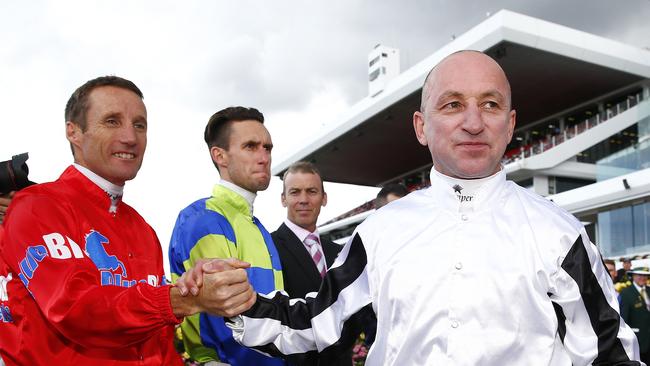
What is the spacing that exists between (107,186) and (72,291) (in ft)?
1.82

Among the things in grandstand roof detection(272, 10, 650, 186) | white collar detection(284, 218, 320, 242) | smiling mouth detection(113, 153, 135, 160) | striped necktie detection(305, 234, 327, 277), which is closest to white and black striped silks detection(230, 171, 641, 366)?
smiling mouth detection(113, 153, 135, 160)

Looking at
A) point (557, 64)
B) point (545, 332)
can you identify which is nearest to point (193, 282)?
point (545, 332)

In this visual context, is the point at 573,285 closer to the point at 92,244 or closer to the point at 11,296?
the point at 92,244

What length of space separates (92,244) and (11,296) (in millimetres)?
288

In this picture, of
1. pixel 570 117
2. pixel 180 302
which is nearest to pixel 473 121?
pixel 180 302

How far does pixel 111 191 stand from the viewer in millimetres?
2320

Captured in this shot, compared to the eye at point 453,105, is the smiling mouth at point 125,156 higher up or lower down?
lower down

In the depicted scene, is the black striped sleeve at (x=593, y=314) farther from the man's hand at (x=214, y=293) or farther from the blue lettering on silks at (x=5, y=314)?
the blue lettering on silks at (x=5, y=314)

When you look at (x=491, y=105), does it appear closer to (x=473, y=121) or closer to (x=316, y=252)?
(x=473, y=121)

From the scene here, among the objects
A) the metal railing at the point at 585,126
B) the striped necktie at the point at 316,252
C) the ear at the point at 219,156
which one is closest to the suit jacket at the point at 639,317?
the striped necktie at the point at 316,252

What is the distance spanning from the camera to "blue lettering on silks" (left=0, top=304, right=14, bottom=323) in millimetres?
1992

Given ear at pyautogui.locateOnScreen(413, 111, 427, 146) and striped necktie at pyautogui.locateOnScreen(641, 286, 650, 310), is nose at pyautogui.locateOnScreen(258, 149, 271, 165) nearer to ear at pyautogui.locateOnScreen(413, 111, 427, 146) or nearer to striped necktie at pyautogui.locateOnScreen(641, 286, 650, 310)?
ear at pyautogui.locateOnScreen(413, 111, 427, 146)

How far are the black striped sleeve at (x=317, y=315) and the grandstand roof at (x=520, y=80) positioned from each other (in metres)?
24.5

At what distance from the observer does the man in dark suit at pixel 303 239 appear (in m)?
3.50
